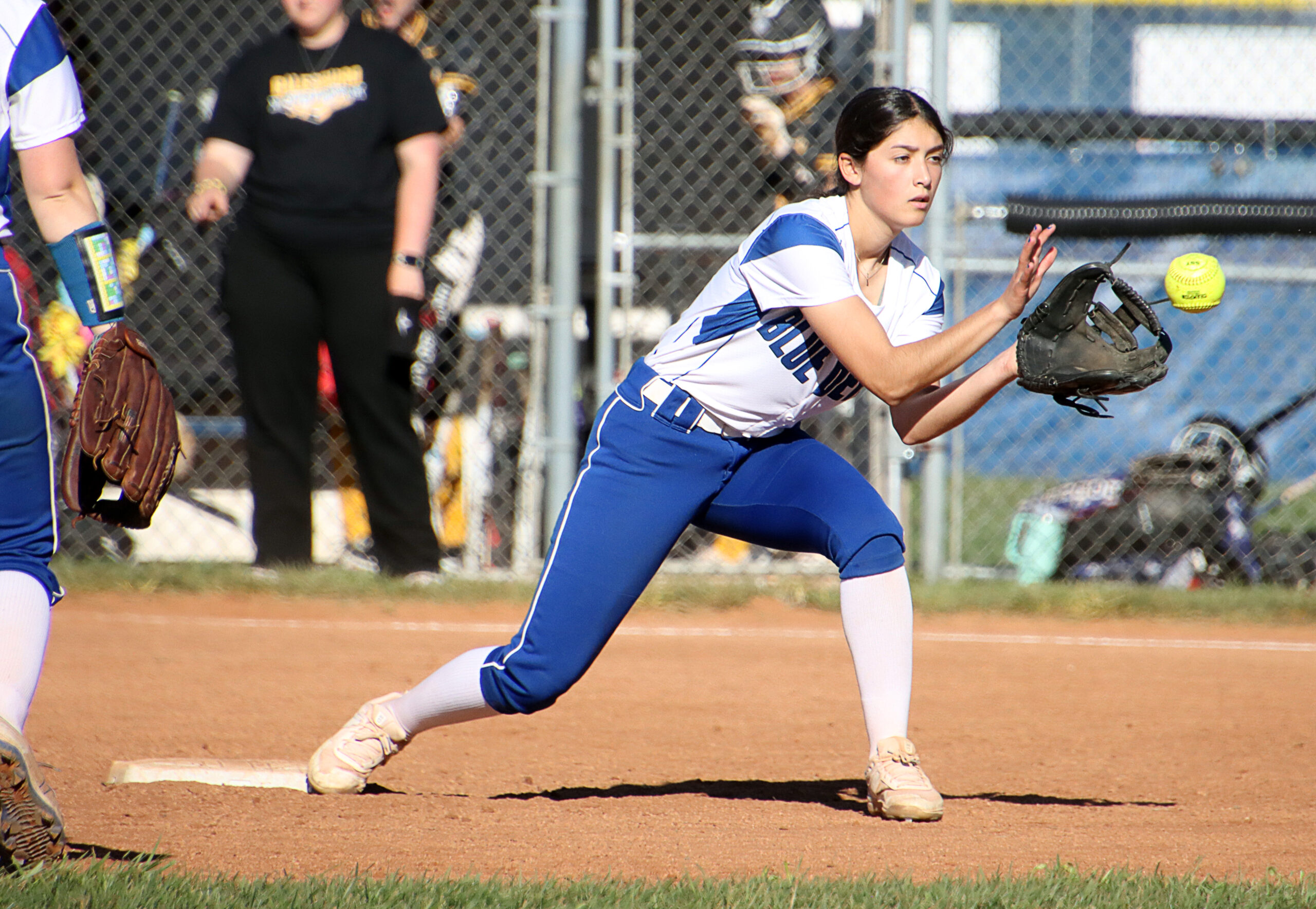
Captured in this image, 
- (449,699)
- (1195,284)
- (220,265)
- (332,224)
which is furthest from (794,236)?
(220,265)

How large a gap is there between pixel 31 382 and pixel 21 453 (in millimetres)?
134

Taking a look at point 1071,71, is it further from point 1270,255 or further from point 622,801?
point 622,801

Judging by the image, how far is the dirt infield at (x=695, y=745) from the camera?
282 centimetres

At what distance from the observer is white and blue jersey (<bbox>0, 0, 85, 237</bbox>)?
8.20 ft

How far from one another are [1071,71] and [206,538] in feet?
24.4

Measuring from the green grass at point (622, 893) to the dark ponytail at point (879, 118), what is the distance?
1.59m

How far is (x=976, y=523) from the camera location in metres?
8.73

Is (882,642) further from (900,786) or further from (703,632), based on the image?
(703,632)

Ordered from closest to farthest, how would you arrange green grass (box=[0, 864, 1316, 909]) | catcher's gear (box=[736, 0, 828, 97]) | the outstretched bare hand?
green grass (box=[0, 864, 1316, 909]) < the outstretched bare hand < catcher's gear (box=[736, 0, 828, 97])

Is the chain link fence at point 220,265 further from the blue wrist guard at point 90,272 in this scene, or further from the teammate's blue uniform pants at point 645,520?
the blue wrist guard at point 90,272

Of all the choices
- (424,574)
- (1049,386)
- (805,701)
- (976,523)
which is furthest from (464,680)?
(976,523)

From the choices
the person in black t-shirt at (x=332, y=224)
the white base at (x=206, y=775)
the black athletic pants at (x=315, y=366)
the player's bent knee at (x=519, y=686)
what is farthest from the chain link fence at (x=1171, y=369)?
the white base at (x=206, y=775)

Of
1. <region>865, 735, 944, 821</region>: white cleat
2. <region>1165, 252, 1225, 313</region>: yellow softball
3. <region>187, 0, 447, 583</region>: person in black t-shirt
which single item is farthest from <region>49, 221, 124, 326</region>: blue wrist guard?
<region>187, 0, 447, 583</region>: person in black t-shirt

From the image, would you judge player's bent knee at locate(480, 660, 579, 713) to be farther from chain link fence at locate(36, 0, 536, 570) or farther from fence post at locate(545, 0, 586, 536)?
chain link fence at locate(36, 0, 536, 570)
